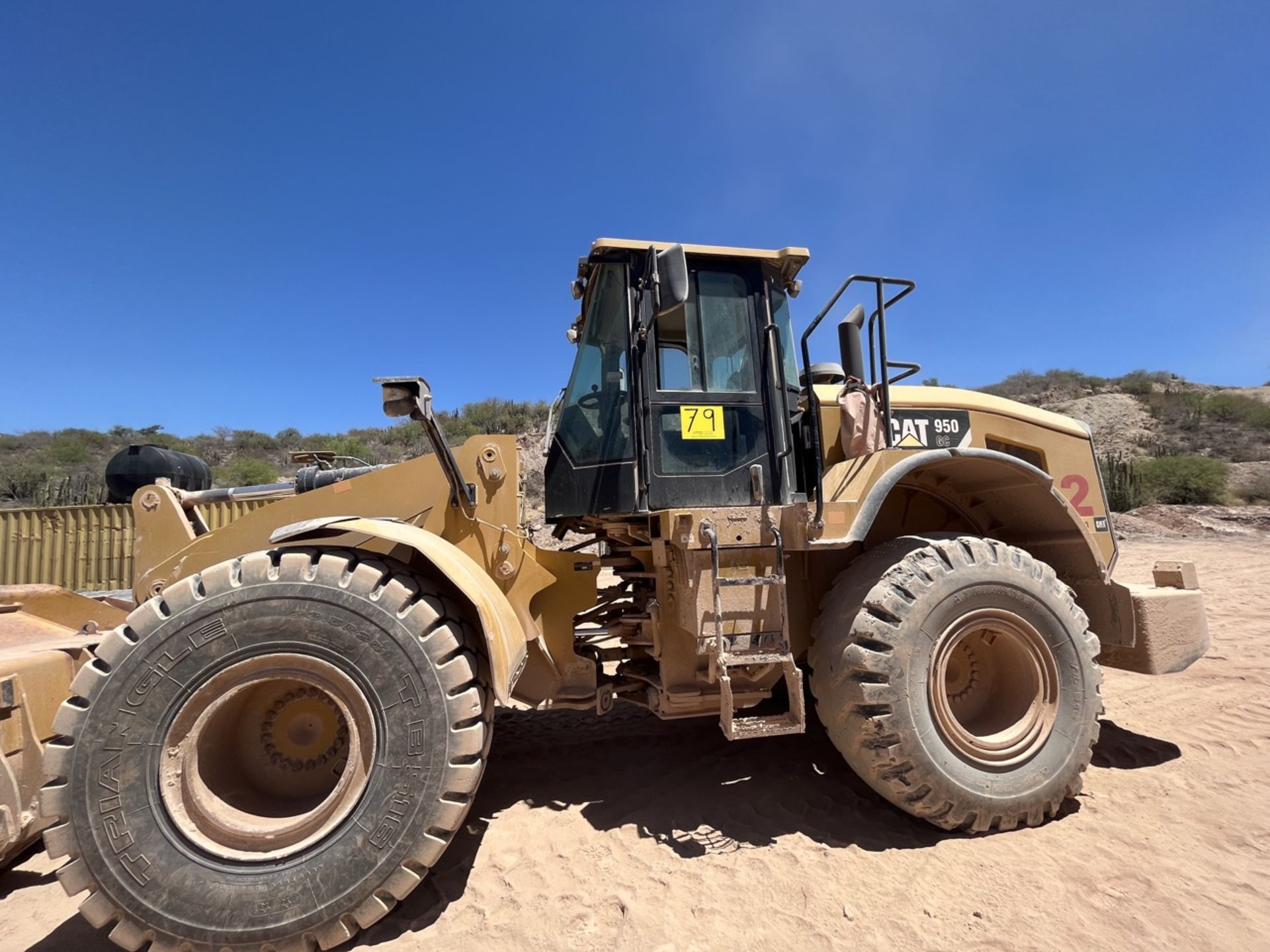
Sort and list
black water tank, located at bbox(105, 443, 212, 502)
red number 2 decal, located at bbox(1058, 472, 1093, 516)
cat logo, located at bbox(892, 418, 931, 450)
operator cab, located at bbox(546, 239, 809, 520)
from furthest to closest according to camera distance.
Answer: black water tank, located at bbox(105, 443, 212, 502) → red number 2 decal, located at bbox(1058, 472, 1093, 516) → cat logo, located at bbox(892, 418, 931, 450) → operator cab, located at bbox(546, 239, 809, 520)

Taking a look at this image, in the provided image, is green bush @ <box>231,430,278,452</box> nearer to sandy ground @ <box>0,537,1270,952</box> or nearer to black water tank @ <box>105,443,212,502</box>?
black water tank @ <box>105,443,212,502</box>

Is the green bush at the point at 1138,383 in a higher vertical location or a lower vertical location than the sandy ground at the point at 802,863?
→ higher

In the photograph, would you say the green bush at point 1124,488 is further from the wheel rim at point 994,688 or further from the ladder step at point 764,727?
the ladder step at point 764,727

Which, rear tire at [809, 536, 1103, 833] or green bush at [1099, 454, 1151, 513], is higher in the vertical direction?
green bush at [1099, 454, 1151, 513]

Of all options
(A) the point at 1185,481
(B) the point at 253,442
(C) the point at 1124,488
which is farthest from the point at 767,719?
(B) the point at 253,442

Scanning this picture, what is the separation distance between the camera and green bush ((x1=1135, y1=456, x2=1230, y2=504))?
18.8 metres

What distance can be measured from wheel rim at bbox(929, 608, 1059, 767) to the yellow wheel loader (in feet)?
0.05

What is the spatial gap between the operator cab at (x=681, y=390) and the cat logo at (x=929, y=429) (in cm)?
67

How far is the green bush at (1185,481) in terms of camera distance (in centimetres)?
1884

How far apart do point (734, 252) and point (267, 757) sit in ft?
11.0

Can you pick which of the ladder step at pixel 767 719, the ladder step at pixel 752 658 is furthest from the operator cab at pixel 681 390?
the ladder step at pixel 767 719

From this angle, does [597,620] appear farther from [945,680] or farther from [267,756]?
[945,680]

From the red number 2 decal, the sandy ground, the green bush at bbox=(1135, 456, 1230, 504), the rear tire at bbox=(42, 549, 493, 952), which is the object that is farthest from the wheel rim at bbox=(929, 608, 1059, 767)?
the green bush at bbox=(1135, 456, 1230, 504)

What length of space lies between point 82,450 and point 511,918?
32.5 m
